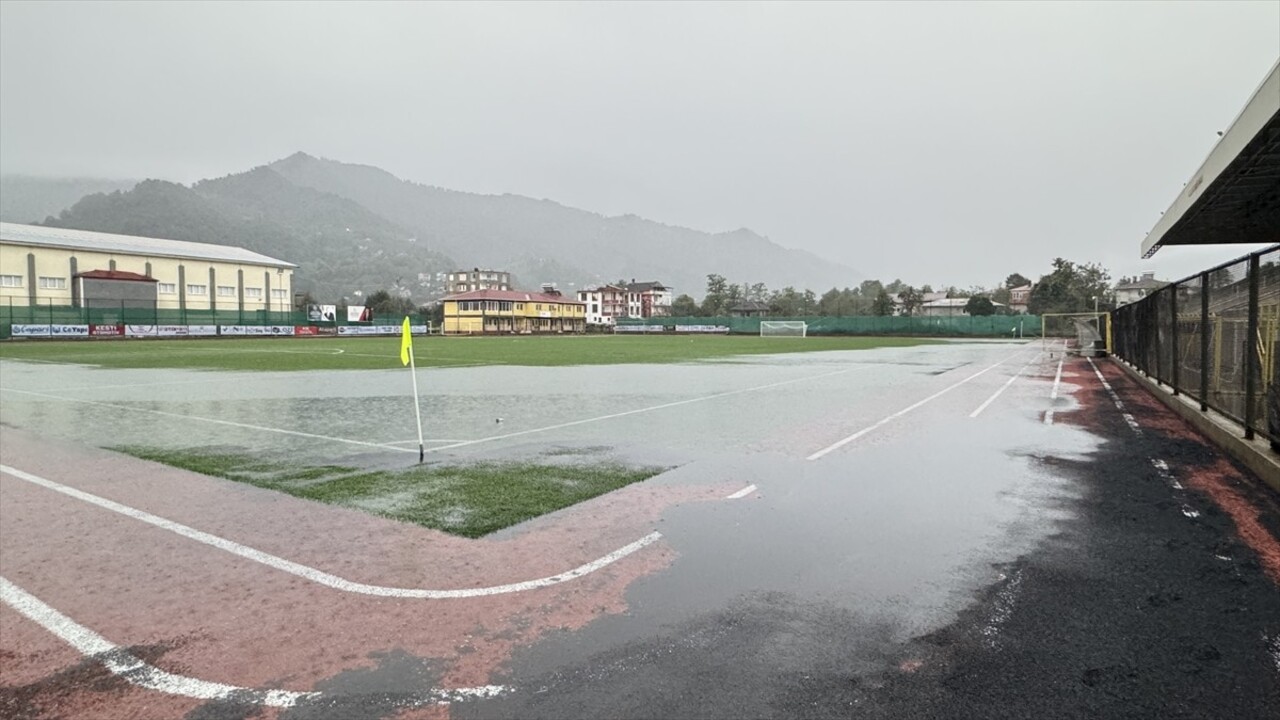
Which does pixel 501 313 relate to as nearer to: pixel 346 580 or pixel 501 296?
pixel 501 296

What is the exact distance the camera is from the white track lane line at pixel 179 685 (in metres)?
3.09

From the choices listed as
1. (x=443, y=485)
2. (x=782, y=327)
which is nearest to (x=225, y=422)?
(x=443, y=485)

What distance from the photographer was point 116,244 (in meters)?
84.9

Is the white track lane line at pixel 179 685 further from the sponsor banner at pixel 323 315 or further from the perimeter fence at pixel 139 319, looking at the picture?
the sponsor banner at pixel 323 315

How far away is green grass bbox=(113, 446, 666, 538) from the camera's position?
597 centimetres

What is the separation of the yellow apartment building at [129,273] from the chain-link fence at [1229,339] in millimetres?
78542

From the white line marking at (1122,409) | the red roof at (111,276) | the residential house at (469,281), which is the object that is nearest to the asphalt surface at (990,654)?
the white line marking at (1122,409)

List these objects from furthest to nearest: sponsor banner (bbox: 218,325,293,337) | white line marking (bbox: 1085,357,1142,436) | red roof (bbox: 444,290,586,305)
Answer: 1. red roof (bbox: 444,290,586,305)
2. sponsor banner (bbox: 218,325,293,337)
3. white line marking (bbox: 1085,357,1142,436)

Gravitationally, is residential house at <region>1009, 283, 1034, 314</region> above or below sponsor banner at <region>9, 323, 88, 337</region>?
above


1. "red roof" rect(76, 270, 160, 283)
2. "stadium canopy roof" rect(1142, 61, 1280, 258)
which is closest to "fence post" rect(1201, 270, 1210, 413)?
"stadium canopy roof" rect(1142, 61, 1280, 258)

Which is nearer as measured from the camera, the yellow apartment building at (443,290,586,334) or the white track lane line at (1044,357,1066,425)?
the white track lane line at (1044,357,1066,425)

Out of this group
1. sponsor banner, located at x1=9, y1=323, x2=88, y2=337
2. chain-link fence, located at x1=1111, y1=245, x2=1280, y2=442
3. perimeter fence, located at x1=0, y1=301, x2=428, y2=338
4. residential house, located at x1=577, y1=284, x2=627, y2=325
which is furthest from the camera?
residential house, located at x1=577, y1=284, x2=627, y2=325

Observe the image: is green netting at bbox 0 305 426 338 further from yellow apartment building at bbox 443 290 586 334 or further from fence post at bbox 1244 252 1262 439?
fence post at bbox 1244 252 1262 439

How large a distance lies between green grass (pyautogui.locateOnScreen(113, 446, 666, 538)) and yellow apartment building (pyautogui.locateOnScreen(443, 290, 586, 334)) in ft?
309
